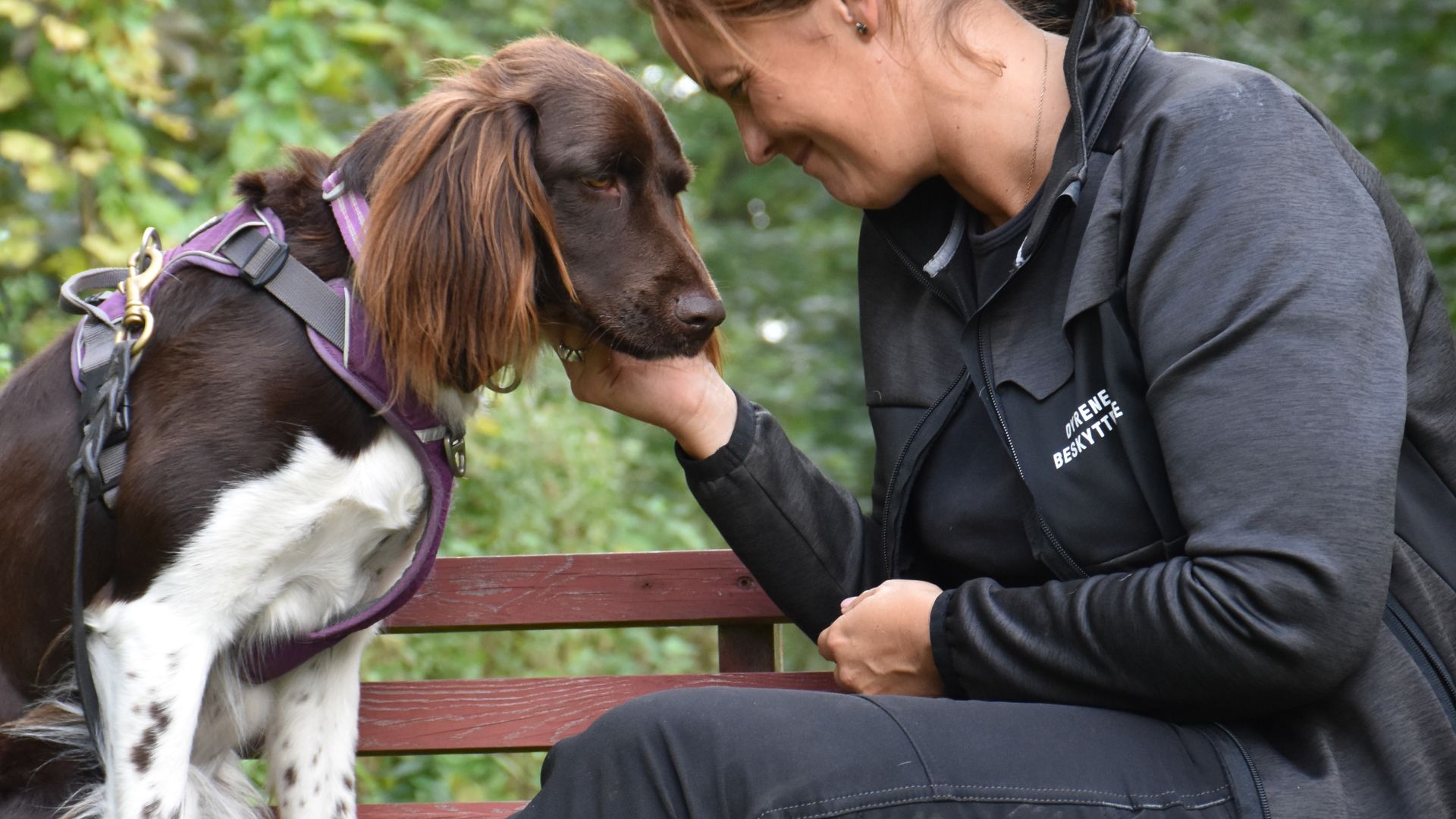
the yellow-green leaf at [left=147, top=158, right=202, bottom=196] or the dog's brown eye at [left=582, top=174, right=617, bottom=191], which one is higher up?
the dog's brown eye at [left=582, top=174, right=617, bottom=191]

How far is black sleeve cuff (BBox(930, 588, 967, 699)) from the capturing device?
1.72 metres

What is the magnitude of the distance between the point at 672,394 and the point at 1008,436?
0.58 meters

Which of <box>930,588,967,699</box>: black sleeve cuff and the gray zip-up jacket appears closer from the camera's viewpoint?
the gray zip-up jacket

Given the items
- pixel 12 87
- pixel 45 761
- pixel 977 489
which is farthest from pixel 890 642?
pixel 12 87

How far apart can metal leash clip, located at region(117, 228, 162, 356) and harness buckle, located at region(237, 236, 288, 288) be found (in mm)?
146

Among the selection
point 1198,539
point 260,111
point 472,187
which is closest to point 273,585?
point 472,187

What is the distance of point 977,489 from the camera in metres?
1.97

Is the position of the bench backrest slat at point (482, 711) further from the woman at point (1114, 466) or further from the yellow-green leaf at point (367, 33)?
the yellow-green leaf at point (367, 33)

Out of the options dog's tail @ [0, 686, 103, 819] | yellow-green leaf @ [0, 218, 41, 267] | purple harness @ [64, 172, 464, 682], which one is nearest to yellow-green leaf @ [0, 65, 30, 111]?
yellow-green leaf @ [0, 218, 41, 267]

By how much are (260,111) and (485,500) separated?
142 cm

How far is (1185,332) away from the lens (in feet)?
5.02

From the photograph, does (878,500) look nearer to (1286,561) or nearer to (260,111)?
(1286,561)

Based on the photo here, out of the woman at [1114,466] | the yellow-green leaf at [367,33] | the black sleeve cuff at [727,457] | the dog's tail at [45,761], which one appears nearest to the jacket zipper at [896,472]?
the woman at [1114,466]

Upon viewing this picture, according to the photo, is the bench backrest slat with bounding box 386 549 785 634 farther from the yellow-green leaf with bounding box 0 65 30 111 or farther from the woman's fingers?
the yellow-green leaf with bounding box 0 65 30 111
